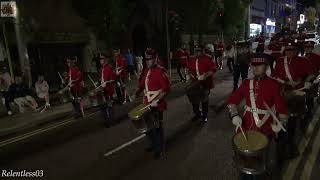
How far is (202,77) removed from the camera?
10.2m

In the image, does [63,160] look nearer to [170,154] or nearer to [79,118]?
[170,154]

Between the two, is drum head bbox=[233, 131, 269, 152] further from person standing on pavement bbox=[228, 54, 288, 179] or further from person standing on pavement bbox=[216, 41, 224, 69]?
person standing on pavement bbox=[216, 41, 224, 69]

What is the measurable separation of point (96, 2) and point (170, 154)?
52.7 ft

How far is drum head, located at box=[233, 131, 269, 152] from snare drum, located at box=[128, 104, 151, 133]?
2.49m

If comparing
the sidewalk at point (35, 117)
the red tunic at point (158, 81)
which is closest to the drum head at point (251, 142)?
the red tunic at point (158, 81)

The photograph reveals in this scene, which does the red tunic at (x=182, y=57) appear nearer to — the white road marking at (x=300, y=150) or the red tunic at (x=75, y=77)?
the red tunic at (x=75, y=77)

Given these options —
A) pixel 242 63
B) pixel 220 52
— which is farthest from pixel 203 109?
pixel 220 52

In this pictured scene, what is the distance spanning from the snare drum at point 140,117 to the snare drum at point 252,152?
8.16 ft

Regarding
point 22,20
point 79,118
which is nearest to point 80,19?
point 22,20

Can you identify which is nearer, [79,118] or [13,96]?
Result: [79,118]

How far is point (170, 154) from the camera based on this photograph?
25.4 ft

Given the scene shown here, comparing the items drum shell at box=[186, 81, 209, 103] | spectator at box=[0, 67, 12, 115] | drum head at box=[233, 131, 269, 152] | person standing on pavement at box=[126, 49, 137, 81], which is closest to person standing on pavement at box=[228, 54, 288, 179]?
drum head at box=[233, 131, 269, 152]

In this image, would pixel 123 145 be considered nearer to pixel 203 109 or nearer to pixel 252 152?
pixel 203 109

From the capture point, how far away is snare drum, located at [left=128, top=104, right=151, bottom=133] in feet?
22.8
